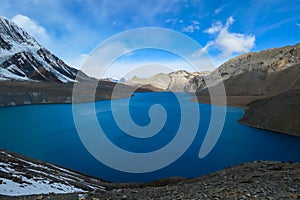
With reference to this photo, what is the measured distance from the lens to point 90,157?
29.7m

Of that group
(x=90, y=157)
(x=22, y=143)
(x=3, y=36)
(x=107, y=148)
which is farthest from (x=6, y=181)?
(x=3, y=36)

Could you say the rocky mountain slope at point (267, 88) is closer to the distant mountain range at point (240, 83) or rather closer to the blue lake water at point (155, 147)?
the distant mountain range at point (240, 83)

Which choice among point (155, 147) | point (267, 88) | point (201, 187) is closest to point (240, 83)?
point (267, 88)

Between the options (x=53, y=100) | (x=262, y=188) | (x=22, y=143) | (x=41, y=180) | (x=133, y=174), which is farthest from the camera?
(x=53, y=100)

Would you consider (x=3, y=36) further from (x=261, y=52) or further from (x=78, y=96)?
(x=261, y=52)

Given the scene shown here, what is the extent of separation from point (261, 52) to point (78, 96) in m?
154

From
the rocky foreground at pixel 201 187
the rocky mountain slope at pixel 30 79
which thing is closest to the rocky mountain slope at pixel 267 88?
the rocky foreground at pixel 201 187

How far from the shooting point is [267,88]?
11819 cm

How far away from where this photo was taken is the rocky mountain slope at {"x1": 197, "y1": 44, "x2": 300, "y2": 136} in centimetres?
4559

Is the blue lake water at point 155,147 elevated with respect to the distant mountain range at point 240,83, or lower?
lower

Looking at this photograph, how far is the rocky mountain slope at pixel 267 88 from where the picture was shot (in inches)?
1795

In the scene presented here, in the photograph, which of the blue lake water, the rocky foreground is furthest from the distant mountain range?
the rocky foreground

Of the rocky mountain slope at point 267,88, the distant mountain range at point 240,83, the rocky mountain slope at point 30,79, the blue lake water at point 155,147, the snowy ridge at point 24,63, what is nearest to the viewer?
the blue lake water at point 155,147

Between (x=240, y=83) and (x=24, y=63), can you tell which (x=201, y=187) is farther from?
(x=24, y=63)
